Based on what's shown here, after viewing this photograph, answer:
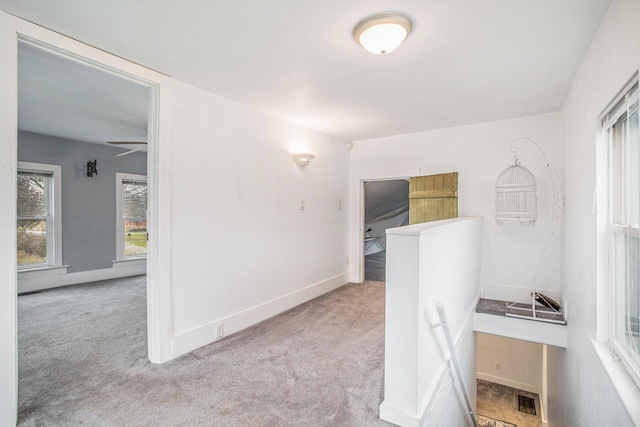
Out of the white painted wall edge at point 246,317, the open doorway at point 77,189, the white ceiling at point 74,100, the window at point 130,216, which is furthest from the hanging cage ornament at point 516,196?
the window at point 130,216

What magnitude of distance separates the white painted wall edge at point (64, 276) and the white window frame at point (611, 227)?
247 inches

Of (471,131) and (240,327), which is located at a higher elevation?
(471,131)

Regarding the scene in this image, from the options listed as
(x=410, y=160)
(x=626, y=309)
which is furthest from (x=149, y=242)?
(x=410, y=160)

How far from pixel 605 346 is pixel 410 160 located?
2963 millimetres

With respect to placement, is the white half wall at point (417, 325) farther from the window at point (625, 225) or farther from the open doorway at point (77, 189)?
the open doorway at point (77, 189)

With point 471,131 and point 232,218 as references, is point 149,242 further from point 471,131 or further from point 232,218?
point 471,131

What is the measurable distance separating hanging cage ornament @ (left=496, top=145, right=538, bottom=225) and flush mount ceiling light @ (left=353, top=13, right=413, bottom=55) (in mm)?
2410

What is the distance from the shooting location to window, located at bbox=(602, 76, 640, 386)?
4.83 feet

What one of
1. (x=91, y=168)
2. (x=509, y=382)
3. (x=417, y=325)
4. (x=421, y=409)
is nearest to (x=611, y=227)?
(x=417, y=325)

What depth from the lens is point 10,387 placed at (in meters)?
1.66

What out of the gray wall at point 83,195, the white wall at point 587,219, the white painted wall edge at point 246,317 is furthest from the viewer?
the gray wall at point 83,195

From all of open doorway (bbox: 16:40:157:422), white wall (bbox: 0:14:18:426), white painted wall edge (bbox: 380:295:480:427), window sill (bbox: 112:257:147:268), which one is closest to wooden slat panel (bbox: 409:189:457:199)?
white painted wall edge (bbox: 380:295:480:427)

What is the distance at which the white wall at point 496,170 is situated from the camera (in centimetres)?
348

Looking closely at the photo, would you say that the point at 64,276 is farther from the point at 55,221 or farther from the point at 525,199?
the point at 525,199
